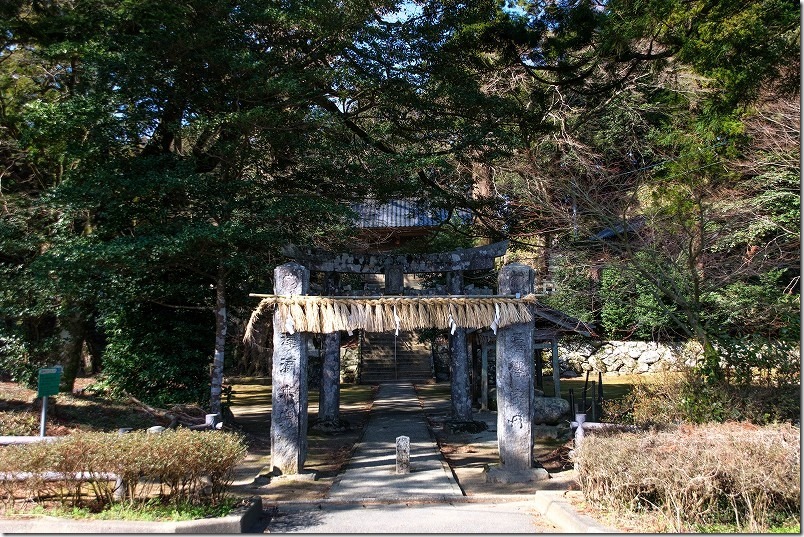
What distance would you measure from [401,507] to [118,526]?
131 inches

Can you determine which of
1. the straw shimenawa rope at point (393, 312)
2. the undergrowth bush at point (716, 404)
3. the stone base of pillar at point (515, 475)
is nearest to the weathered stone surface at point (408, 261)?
the straw shimenawa rope at point (393, 312)

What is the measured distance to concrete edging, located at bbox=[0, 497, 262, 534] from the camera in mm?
5680

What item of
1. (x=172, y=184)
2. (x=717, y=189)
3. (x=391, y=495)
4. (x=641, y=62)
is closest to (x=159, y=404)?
(x=172, y=184)

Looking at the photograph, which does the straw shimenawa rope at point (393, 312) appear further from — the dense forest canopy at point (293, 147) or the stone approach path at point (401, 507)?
the stone approach path at point (401, 507)

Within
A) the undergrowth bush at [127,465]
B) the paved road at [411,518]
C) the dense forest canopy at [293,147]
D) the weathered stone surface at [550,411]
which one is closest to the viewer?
the undergrowth bush at [127,465]

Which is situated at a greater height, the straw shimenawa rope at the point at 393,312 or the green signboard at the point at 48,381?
the straw shimenawa rope at the point at 393,312

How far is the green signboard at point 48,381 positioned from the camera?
820cm

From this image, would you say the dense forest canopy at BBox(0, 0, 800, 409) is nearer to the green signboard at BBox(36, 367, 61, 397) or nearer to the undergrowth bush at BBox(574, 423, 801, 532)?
the green signboard at BBox(36, 367, 61, 397)

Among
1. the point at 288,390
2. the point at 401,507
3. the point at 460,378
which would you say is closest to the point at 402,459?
the point at 401,507

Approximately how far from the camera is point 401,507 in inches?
→ 289

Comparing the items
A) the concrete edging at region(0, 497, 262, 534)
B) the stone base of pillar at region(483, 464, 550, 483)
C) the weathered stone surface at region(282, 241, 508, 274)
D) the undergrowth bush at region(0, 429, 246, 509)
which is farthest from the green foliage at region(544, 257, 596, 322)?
the concrete edging at region(0, 497, 262, 534)

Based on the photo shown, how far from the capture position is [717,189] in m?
12.5

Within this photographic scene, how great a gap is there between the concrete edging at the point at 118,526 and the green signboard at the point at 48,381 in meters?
2.64

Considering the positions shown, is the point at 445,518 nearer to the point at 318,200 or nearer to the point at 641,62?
the point at 318,200
